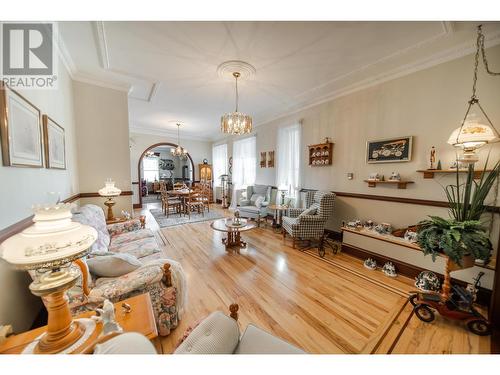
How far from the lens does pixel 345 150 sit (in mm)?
3309

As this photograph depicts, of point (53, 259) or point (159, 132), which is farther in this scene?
point (159, 132)

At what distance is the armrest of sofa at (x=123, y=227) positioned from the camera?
2589 mm

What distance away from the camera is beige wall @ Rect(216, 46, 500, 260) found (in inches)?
83.4

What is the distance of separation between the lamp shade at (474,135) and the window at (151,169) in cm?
1287

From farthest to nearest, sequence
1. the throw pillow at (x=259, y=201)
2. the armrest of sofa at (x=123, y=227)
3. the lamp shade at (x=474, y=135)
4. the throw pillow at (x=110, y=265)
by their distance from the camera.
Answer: the throw pillow at (x=259, y=201)
the armrest of sofa at (x=123, y=227)
the lamp shade at (x=474, y=135)
the throw pillow at (x=110, y=265)

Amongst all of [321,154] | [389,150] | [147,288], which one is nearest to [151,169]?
[321,154]

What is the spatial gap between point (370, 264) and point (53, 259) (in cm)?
319

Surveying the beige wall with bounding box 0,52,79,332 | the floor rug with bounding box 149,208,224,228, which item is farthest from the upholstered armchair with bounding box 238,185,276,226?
the beige wall with bounding box 0,52,79,332

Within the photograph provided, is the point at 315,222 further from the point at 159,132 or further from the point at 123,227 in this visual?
the point at 159,132

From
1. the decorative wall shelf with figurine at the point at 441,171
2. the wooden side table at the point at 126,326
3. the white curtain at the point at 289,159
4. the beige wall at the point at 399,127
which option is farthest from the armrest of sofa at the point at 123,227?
the decorative wall shelf with figurine at the point at 441,171

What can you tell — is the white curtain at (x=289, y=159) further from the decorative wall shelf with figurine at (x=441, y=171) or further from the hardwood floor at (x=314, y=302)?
the decorative wall shelf with figurine at (x=441, y=171)

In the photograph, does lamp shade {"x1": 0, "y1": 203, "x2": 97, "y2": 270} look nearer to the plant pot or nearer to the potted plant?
the potted plant

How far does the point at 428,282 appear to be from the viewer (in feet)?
6.69
